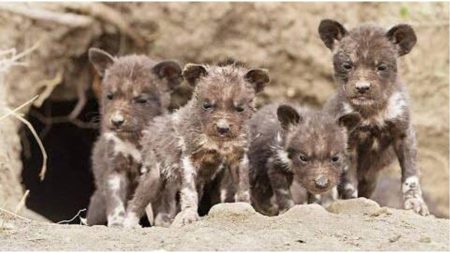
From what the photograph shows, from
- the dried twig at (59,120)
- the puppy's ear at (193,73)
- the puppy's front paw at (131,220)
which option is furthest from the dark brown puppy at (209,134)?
the dried twig at (59,120)

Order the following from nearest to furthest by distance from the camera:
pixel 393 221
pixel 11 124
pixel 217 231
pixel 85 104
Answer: pixel 217 231 < pixel 393 221 < pixel 11 124 < pixel 85 104

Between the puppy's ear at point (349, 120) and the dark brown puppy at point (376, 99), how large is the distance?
0.43 feet

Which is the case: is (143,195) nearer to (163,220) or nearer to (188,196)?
(163,220)

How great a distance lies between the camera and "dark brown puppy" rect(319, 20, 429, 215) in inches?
333

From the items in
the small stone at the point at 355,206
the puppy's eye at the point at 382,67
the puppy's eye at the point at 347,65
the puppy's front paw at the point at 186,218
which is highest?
the puppy's eye at the point at 347,65

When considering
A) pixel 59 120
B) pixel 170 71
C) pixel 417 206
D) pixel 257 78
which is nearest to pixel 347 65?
pixel 257 78

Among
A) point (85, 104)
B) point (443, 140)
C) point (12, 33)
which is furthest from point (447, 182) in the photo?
point (12, 33)

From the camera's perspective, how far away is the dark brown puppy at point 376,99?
847cm

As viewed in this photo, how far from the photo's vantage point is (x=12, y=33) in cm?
1084

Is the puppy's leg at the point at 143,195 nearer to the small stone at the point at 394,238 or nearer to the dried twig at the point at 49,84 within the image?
the small stone at the point at 394,238

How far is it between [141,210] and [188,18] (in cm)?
360

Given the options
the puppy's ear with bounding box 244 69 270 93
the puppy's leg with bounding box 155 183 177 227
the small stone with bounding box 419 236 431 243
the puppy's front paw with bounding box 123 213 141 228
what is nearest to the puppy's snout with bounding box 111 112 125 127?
the puppy's leg with bounding box 155 183 177 227

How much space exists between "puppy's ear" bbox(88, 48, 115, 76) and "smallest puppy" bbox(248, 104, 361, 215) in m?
1.43

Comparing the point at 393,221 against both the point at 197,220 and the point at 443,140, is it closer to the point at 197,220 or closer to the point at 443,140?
the point at 197,220
